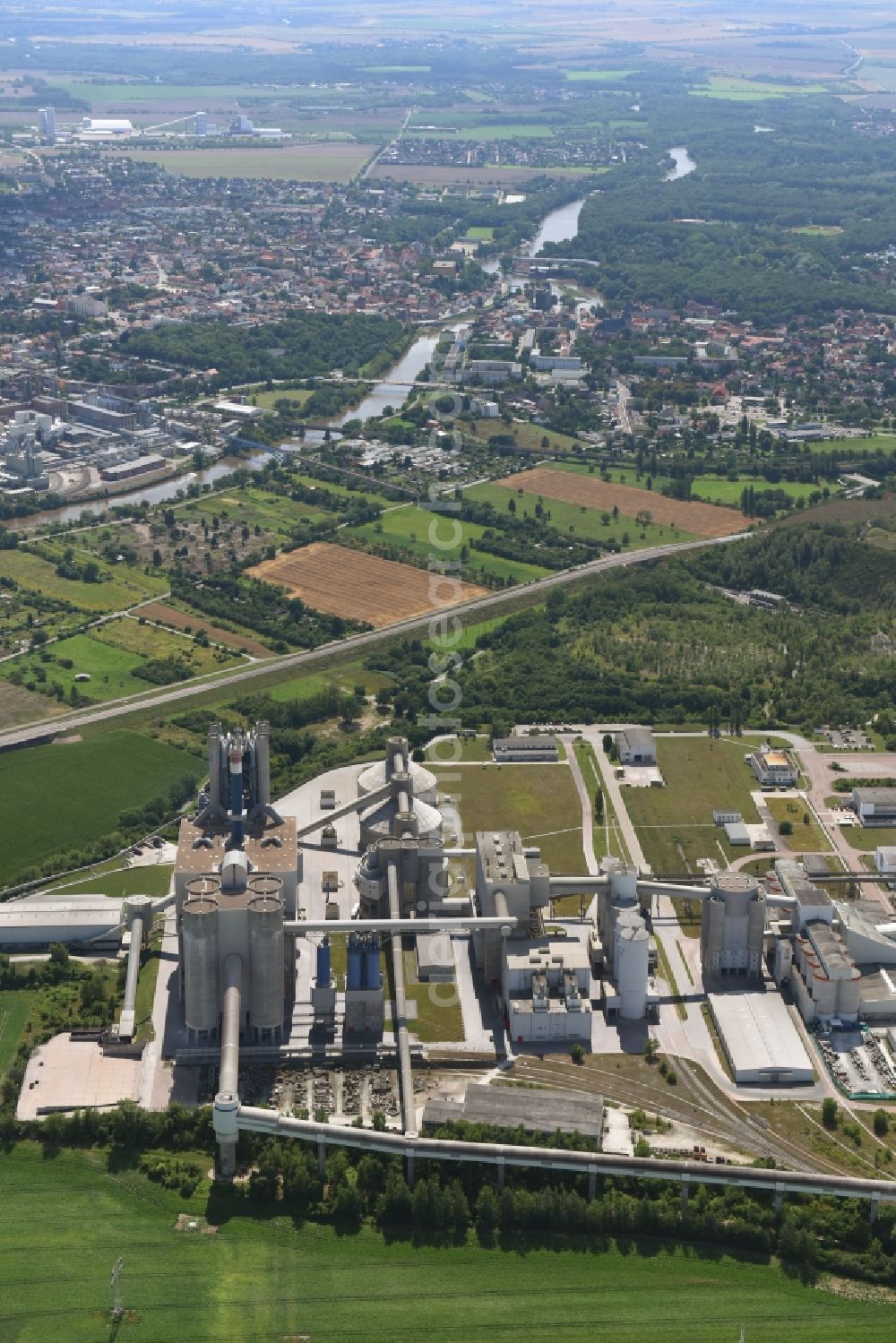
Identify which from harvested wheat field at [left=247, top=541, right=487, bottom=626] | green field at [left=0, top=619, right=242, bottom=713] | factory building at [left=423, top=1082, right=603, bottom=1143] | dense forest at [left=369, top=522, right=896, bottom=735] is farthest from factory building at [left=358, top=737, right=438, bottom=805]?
harvested wheat field at [left=247, top=541, right=487, bottom=626]

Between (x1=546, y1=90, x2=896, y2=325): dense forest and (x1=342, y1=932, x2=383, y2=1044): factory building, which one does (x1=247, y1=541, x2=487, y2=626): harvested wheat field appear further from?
(x1=546, y1=90, x2=896, y2=325): dense forest

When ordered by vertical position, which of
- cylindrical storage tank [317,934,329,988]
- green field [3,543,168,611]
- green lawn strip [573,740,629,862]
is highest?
cylindrical storage tank [317,934,329,988]

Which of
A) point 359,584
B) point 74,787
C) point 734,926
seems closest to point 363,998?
point 734,926

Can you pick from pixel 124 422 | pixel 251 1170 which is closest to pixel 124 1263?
pixel 251 1170

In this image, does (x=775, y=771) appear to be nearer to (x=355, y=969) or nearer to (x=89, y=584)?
(x=355, y=969)

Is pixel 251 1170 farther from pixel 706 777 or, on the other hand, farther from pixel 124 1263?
pixel 706 777

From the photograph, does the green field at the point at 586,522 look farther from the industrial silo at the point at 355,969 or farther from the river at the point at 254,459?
the industrial silo at the point at 355,969
